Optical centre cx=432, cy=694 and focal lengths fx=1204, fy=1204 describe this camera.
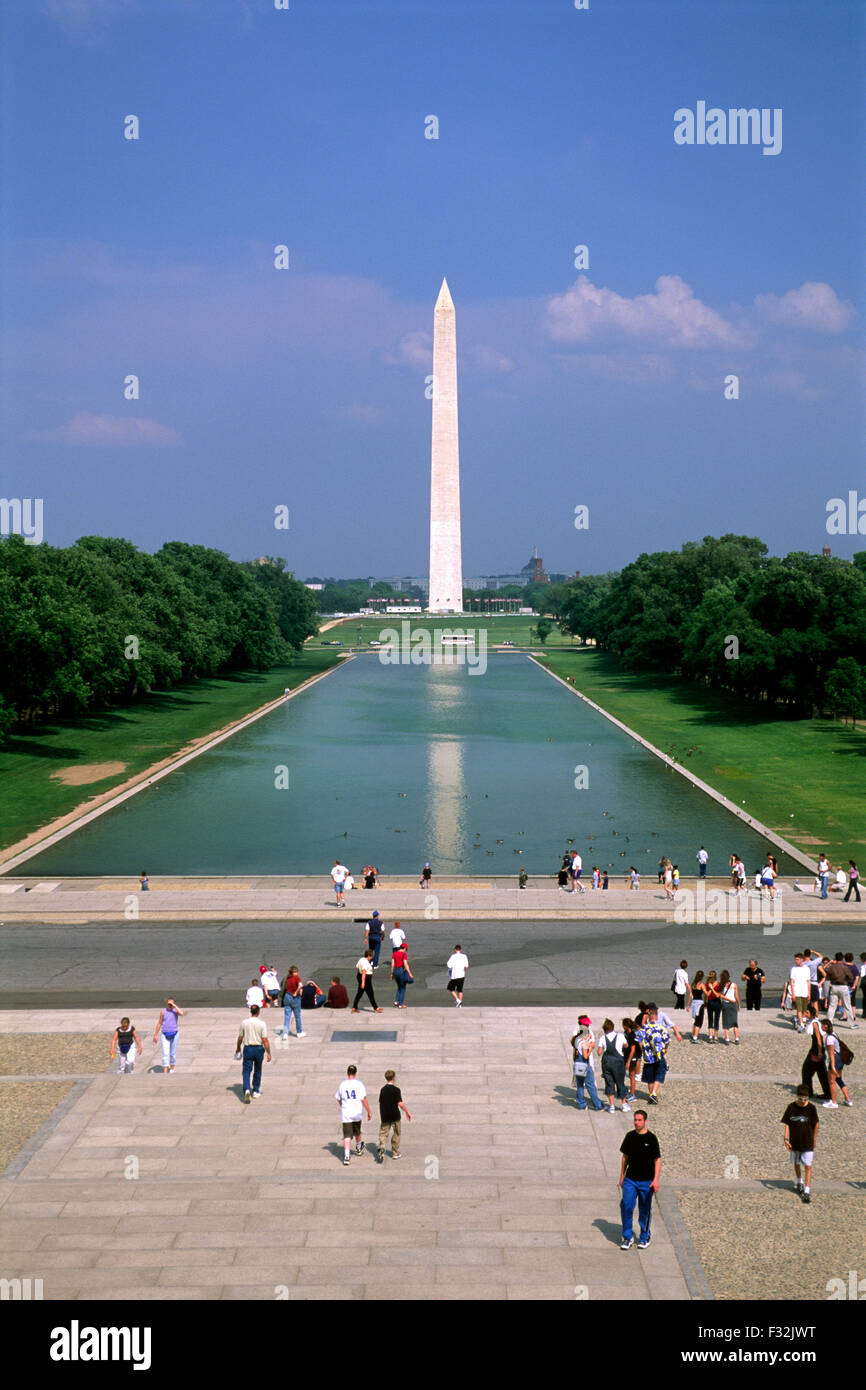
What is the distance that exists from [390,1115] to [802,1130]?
16.8ft

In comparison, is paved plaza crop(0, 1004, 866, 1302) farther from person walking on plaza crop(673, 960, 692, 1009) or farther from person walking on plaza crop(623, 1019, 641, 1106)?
person walking on plaza crop(673, 960, 692, 1009)

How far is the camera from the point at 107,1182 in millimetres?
15078

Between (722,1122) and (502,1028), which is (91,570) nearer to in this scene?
(502,1028)

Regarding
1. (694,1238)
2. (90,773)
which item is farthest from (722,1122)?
(90,773)

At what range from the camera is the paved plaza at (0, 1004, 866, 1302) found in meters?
12.7

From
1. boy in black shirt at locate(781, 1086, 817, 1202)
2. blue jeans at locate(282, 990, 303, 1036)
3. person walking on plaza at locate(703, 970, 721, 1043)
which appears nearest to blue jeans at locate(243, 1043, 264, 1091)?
blue jeans at locate(282, 990, 303, 1036)

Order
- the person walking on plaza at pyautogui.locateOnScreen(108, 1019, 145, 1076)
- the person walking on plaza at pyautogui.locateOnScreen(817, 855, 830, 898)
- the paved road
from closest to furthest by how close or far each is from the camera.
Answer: the person walking on plaza at pyautogui.locateOnScreen(108, 1019, 145, 1076) < the paved road < the person walking on plaza at pyautogui.locateOnScreen(817, 855, 830, 898)

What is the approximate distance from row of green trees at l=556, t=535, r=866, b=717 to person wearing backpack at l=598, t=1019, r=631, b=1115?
2036 inches

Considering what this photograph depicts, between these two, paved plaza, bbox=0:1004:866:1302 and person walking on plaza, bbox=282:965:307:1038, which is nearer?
paved plaza, bbox=0:1004:866:1302

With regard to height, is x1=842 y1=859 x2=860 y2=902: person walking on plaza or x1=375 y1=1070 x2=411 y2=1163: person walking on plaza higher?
x1=375 y1=1070 x2=411 y2=1163: person walking on plaza

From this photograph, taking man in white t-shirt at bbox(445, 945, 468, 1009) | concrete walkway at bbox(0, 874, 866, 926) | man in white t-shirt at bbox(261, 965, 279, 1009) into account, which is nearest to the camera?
man in white t-shirt at bbox(261, 965, 279, 1009)

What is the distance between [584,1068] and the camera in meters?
17.3

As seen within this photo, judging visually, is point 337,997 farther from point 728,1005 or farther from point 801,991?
point 801,991
